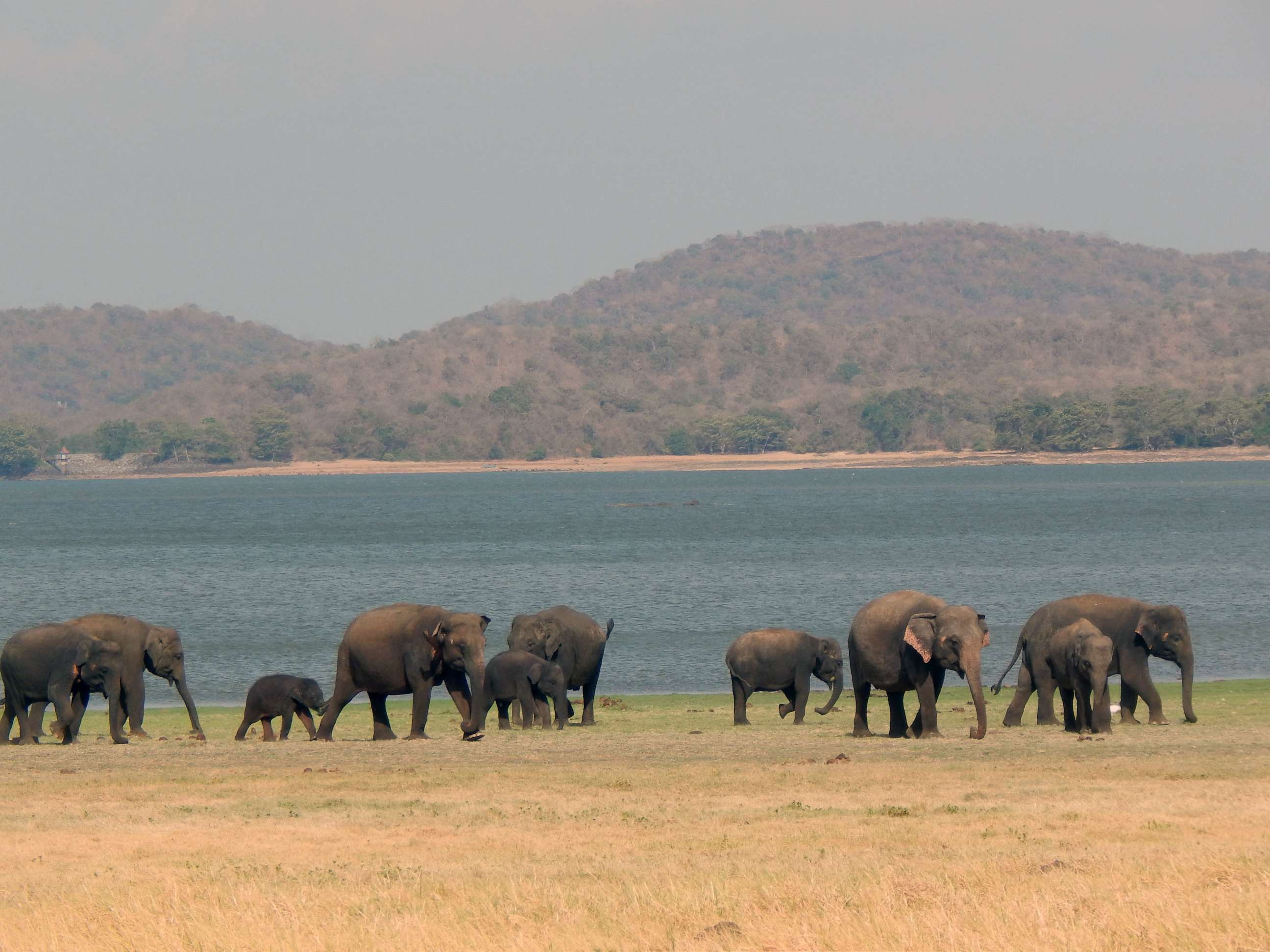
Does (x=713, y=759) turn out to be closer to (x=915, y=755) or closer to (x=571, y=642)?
(x=915, y=755)

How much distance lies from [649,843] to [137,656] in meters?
12.7

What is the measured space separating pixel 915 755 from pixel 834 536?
91319 millimetres

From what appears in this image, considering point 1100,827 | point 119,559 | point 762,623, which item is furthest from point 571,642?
point 119,559

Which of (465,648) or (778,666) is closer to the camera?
(465,648)

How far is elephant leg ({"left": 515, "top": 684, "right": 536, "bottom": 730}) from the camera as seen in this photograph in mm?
26953

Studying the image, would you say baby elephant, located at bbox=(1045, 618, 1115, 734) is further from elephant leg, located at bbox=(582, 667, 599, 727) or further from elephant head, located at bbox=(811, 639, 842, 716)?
elephant leg, located at bbox=(582, 667, 599, 727)

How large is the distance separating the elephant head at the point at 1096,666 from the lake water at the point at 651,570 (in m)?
16.8

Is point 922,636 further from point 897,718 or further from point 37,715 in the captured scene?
point 37,715

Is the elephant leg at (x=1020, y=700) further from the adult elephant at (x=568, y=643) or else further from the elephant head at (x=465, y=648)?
the elephant head at (x=465, y=648)

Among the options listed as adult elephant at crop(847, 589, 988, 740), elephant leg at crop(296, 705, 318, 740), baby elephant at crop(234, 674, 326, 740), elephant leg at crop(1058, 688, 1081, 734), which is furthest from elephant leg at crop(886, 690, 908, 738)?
elephant leg at crop(296, 705, 318, 740)

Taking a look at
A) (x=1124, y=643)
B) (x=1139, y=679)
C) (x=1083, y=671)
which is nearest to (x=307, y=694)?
(x=1083, y=671)

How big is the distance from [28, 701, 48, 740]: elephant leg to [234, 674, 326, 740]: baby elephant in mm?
2808

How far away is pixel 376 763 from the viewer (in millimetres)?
21672

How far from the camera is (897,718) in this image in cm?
2430
